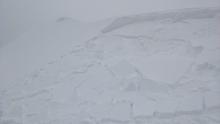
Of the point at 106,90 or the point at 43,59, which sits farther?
the point at 43,59

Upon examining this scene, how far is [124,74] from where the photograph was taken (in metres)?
1.89

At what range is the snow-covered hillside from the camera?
173 centimetres

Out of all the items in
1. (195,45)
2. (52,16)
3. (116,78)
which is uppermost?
(52,16)

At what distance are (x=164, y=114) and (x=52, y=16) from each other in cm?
111

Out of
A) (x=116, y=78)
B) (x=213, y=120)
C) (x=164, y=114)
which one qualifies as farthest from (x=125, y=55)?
(x=213, y=120)

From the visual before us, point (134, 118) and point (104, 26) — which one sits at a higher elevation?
point (104, 26)

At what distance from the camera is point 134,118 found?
173cm

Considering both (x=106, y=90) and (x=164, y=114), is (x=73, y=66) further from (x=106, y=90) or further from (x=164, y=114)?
(x=164, y=114)

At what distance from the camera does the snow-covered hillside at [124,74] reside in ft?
5.67

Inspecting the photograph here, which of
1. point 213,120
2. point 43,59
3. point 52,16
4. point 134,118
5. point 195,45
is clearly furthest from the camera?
point 52,16

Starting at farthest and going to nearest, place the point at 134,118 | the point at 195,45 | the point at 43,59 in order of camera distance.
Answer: the point at 43,59, the point at 195,45, the point at 134,118

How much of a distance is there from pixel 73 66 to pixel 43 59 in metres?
0.26

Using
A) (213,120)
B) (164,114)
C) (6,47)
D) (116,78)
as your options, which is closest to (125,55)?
(116,78)

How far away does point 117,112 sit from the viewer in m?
1.77
